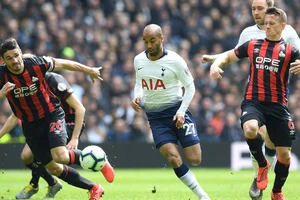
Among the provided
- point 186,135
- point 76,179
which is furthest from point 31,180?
point 186,135

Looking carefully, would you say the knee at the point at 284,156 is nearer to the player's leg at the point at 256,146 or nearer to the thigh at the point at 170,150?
the player's leg at the point at 256,146

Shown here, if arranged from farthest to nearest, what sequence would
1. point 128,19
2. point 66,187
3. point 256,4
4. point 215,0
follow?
point 215,0 < point 128,19 < point 66,187 < point 256,4

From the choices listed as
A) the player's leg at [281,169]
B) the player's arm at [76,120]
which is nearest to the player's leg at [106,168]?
the player's arm at [76,120]

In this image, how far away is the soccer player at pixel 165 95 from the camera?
30.6 feet

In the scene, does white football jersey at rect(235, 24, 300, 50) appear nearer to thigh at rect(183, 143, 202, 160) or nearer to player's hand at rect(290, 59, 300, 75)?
player's hand at rect(290, 59, 300, 75)

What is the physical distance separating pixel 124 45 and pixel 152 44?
35.5 ft

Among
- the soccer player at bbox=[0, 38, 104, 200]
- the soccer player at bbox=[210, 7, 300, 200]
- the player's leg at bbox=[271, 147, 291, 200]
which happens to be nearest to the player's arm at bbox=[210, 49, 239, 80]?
the soccer player at bbox=[210, 7, 300, 200]

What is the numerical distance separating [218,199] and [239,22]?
12279 mm

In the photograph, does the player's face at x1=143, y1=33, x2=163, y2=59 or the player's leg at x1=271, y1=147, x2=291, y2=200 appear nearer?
the player's leg at x1=271, y1=147, x2=291, y2=200

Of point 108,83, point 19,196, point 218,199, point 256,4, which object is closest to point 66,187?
point 19,196

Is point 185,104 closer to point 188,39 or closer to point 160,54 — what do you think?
point 160,54

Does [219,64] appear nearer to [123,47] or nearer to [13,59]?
[13,59]

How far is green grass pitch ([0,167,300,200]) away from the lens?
35.6 ft

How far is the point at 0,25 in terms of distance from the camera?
62.0 feet
